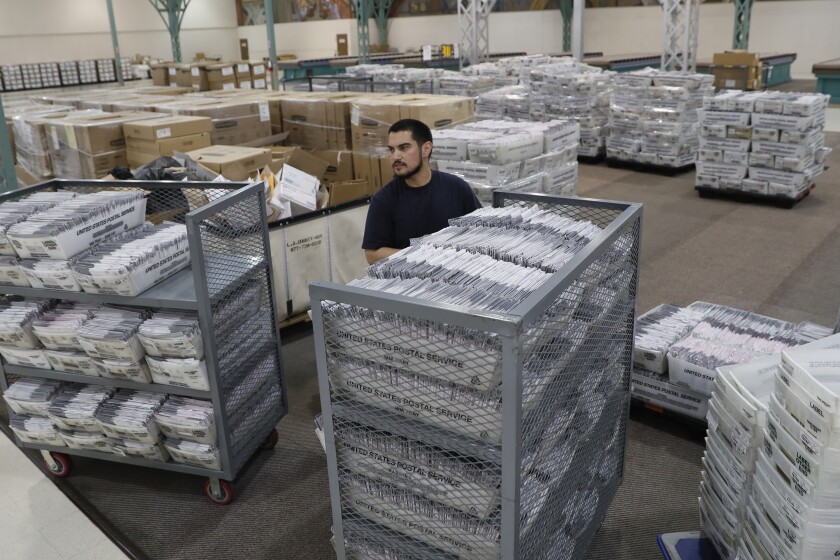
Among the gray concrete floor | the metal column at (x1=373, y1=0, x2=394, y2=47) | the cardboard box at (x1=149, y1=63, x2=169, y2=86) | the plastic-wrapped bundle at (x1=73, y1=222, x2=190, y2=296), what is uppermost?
the metal column at (x1=373, y1=0, x2=394, y2=47)

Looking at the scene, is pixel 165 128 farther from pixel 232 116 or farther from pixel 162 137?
pixel 232 116

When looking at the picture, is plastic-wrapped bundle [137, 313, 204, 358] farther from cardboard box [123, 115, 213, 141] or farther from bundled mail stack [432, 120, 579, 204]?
cardboard box [123, 115, 213, 141]

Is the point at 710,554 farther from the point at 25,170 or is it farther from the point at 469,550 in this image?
the point at 25,170

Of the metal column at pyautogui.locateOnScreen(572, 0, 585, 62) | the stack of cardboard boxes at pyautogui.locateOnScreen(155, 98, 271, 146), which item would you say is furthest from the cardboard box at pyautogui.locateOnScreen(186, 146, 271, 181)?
the metal column at pyautogui.locateOnScreen(572, 0, 585, 62)

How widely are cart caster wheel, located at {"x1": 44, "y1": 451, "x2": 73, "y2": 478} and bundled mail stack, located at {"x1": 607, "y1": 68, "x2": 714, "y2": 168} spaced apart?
9014 mm

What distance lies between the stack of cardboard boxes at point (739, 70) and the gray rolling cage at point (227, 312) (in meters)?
14.2

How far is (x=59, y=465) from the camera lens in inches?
145

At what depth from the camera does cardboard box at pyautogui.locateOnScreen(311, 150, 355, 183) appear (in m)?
6.81

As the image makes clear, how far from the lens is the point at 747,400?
95.6 inches

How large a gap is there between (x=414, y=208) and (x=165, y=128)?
3.13 metres

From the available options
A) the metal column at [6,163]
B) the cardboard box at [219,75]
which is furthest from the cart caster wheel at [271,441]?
the cardboard box at [219,75]

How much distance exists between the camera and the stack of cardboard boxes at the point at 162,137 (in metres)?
5.83

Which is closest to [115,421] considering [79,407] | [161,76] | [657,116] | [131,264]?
[79,407]

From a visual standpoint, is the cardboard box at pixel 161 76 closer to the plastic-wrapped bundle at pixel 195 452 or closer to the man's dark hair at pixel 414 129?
the man's dark hair at pixel 414 129
